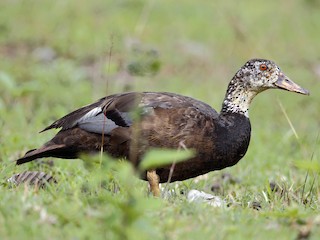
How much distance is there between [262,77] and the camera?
5.44 m

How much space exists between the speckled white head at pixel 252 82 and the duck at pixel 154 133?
176 mm

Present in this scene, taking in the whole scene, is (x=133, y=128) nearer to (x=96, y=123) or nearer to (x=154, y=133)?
(x=154, y=133)

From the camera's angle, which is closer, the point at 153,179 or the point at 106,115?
the point at 153,179

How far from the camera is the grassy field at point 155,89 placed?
3668mm

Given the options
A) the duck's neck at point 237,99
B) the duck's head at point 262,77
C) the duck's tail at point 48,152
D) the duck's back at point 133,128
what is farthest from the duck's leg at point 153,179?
the duck's head at point 262,77

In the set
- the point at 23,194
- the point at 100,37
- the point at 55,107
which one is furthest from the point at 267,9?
the point at 23,194

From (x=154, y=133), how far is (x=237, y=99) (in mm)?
834

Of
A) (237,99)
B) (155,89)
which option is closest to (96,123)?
(237,99)

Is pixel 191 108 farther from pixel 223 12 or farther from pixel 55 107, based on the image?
pixel 223 12

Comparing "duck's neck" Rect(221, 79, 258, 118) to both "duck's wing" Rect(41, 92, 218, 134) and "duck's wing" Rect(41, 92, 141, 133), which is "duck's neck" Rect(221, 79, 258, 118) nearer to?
"duck's wing" Rect(41, 92, 218, 134)

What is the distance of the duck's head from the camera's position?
5438mm

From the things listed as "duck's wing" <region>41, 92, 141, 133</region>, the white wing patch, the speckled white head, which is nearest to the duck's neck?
the speckled white head

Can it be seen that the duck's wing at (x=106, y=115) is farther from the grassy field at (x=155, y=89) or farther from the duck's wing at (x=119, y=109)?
the grassy field at (x=155, y=89)

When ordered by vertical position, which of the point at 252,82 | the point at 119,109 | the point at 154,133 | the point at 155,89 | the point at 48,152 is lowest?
the point at 155,89
